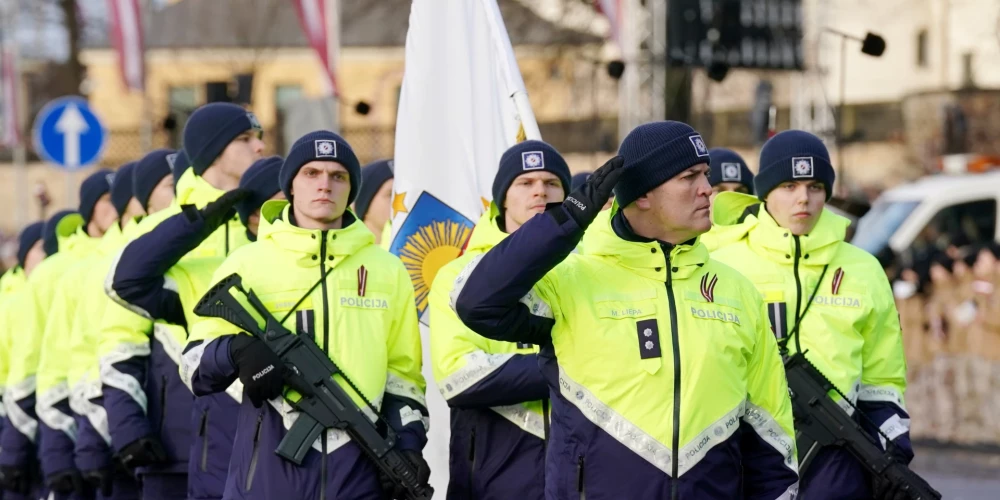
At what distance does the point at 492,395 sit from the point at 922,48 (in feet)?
170

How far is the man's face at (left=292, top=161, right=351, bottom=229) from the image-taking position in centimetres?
714

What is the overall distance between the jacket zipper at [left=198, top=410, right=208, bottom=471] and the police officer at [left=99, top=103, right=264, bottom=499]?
40 cm

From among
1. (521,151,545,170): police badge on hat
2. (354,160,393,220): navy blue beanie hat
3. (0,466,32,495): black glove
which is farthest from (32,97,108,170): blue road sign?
(521,151,545,170): police badge on hat

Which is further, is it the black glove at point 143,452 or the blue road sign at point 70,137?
the blue road sign at point 70,137

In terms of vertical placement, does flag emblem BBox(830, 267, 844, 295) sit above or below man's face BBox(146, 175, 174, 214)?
below

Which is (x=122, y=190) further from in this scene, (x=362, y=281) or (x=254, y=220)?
(x=362, y=281)

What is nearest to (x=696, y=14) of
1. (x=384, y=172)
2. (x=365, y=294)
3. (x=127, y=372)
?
(x=384, y=172)

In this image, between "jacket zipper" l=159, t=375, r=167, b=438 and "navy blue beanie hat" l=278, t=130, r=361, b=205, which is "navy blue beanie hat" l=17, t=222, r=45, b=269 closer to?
"jacket zipper" l=159, t=375, r=167, b=438

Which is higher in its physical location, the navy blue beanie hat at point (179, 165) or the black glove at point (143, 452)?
the navy blue beanie hat at point (179, 165)

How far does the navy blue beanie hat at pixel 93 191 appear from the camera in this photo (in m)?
11.3

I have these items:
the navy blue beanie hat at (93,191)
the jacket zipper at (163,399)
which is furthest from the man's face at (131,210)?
the jacket zipper at (163,399)

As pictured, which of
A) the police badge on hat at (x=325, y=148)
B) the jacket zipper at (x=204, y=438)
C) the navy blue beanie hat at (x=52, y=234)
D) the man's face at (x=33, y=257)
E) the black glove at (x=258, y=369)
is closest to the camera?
the black glove at (x=258, y=369)

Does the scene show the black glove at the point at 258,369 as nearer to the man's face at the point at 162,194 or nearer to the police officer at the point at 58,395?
the man's face at the point at 162,194

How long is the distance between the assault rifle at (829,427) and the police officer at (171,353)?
2.61m
